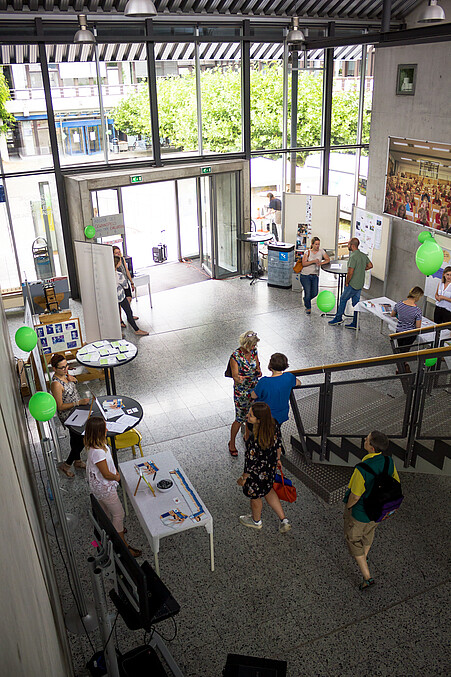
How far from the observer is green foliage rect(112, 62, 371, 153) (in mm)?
12250

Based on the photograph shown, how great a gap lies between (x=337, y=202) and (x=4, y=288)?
24.7 ft

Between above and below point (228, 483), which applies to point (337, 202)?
above

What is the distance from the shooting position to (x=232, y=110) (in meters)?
13.1

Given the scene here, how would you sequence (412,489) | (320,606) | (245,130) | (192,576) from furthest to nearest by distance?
(245,130) → (412,489) → (192,576) → (320,606)

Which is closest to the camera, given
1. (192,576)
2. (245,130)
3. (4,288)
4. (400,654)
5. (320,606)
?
(400,654)

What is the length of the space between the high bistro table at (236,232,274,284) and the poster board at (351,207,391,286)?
2.08 m

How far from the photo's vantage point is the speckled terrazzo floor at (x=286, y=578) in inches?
177

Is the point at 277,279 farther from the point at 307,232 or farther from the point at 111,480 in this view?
the point at 111,480

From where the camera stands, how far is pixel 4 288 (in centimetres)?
1223

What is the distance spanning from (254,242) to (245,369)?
698cm

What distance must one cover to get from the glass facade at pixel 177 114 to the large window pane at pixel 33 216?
0.07ft

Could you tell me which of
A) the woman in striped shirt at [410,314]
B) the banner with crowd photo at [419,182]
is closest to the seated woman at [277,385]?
the woman in striped shirt at [410,314]

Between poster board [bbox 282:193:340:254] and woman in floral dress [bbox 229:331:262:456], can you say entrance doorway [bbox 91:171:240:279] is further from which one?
woman in floral dress [bbox 229:331:262:456]

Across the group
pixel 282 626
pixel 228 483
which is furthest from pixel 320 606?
pixel 228 483
